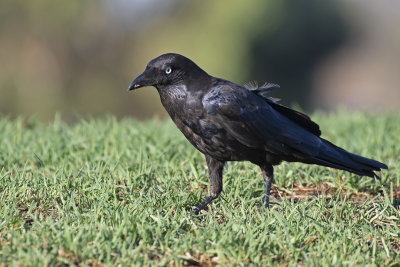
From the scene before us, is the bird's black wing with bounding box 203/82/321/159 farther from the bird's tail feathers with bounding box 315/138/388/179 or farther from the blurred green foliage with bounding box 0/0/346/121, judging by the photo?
the blurred green foliage with bounding box 0/0/346/121

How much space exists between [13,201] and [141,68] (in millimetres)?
12734

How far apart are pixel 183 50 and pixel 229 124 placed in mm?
11994

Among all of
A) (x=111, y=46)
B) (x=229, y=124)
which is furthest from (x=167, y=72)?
(x=111, y=46)

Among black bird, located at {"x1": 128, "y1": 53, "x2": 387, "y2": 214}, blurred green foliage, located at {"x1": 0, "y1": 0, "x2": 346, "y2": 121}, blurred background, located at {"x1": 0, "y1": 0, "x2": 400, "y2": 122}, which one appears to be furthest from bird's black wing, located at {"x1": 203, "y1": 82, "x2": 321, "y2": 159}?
blurred green foliage, located at {"x1": 0, "y1": 0, "x2": 346, "y2": 121}

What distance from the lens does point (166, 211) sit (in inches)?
140

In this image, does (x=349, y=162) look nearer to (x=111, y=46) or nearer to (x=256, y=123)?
(x=256, y=123)

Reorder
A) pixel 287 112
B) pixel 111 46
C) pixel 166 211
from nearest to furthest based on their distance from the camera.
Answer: pixel 166 211, pixel 287 112, pixel 111 46

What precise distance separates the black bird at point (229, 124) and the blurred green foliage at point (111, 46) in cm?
1069

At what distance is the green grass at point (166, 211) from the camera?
9.59 feet

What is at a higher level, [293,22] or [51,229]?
[293,22]

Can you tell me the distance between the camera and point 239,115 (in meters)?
3.70

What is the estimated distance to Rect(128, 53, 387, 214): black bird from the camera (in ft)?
12.0

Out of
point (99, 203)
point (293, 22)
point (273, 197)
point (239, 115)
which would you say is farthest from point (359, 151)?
point (293, 22)

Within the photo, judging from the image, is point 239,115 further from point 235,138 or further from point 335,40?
point 335,40
